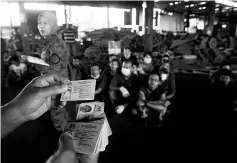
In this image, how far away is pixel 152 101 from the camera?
305 centimetres

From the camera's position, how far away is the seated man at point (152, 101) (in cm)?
302

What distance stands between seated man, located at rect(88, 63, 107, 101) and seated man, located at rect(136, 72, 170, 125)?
838mm

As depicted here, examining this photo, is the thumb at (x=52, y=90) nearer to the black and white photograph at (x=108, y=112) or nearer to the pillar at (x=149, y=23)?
the black and white photograph at (x=108, y=112)

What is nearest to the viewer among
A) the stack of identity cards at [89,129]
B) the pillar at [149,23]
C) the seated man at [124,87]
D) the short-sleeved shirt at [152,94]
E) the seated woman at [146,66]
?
the stack of identity cards at [89,129]

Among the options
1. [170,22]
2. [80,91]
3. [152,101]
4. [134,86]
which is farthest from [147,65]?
[170,22]

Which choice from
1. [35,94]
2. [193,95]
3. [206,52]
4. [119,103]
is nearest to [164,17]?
[206,52]

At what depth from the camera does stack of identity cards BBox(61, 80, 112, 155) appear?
0.80 metres

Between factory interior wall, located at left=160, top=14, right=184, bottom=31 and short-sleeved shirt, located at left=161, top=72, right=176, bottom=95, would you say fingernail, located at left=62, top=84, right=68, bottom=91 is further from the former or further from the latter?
factory interior wall, located at left=160, top=14, right=184, bottom=31

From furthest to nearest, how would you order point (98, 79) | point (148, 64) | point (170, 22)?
point (170, 22), point (148, 64), point (98, 79)

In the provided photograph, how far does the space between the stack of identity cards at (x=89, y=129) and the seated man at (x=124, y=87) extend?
2363mm

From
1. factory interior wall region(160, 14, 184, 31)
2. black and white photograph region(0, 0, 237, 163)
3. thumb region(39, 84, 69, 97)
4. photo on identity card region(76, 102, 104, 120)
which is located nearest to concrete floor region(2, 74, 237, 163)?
black and white photograph region(0, 0, 237, 163)

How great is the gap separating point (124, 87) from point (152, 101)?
0.62m

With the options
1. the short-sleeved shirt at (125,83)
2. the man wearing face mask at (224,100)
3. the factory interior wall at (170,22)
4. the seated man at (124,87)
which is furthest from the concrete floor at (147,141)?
the factory interior wall at (170,22)

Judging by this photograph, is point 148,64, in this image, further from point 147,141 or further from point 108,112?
point 147,141
